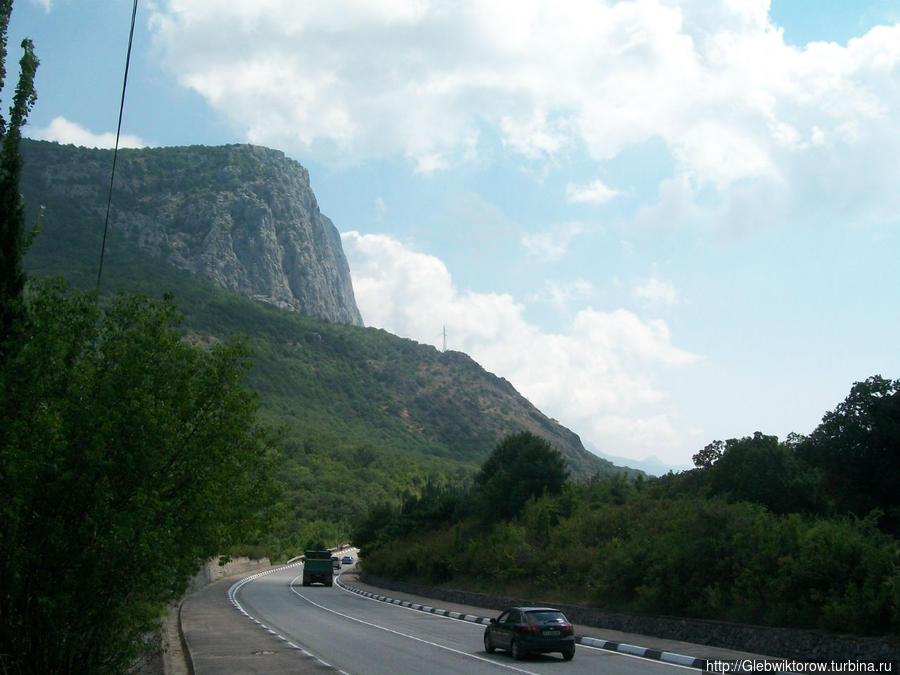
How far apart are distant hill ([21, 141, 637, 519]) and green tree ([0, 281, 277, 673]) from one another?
86.7 metres

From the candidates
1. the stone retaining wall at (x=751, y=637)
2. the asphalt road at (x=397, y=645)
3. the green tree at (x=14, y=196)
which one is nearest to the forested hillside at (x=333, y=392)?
the asphalt road at (x=397, y=645)

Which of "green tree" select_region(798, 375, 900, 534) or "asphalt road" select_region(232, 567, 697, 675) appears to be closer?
"asphalt road" select_region(232, 567, 697, 675)

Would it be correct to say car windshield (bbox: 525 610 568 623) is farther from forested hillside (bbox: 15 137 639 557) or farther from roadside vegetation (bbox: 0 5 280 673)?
forested hillside (bbox: 15 137 639 557)

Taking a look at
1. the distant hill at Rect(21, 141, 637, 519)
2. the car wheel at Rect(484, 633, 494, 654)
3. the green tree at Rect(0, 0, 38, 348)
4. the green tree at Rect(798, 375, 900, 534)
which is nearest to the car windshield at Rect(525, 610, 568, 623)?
Answer: the car wheel at Rect(484, 633, 494, 654)

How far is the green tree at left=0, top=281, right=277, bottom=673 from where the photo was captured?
9.69 meters

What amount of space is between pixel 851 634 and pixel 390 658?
9.07 meters

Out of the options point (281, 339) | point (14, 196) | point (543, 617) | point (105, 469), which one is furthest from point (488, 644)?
point (281, 339)

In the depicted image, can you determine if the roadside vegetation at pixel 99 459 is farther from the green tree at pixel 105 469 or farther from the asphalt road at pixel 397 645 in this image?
the asphalt road at pixel 397 645

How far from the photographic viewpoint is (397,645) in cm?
1956

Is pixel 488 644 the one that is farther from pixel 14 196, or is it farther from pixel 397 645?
pixel 14 196

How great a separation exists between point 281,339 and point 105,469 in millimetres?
129494

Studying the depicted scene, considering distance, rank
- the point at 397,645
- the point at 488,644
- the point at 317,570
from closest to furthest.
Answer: the point at 488,644 → the point at 397,645 → the point at 317,570

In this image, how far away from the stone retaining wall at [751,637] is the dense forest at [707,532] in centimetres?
54

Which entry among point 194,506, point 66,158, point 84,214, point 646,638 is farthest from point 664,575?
point 66,158
